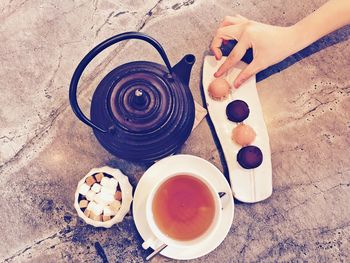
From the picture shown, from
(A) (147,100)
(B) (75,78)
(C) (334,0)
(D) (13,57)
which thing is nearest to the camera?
(B) (75,78)

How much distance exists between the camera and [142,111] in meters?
0.88

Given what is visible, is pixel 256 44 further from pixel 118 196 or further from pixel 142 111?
pixel 118 196

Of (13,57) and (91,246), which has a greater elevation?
(13,57)

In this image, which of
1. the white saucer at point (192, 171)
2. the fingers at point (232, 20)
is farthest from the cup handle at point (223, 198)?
the fingers at point (232, 20)

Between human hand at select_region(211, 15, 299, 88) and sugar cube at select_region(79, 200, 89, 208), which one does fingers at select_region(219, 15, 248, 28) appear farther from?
sugar cube at select_region(79, 200, 89, 208)

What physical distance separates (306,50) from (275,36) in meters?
0.14

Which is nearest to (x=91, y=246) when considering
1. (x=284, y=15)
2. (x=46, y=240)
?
(x=46, y=240)

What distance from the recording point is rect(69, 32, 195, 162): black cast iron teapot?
884 mm

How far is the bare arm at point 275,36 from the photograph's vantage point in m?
1.03

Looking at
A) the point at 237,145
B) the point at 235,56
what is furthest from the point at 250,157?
the point at 235,56

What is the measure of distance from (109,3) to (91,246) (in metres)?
0.67

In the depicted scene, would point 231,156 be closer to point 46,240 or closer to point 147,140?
point 147,140

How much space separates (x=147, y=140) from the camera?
2.99 feet

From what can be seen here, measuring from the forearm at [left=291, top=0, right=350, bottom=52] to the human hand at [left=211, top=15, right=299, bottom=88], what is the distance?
0.02m
